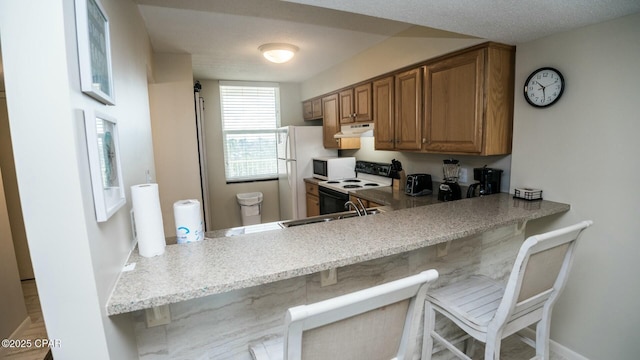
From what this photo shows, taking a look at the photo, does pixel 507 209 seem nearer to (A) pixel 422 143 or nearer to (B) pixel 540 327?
(B) pixel 540 327

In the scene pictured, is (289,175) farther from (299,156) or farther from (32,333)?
(32,333)

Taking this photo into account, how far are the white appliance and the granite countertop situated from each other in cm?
227

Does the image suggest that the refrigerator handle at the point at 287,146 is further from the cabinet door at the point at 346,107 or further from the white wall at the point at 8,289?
the white wall at the point at 8,289

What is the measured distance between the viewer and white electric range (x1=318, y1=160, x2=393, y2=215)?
3.49 metres

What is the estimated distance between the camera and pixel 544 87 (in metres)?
2.03

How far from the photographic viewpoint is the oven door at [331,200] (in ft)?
11.3

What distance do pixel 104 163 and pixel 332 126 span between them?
3.49 meters

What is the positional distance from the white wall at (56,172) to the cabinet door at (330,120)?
341cm

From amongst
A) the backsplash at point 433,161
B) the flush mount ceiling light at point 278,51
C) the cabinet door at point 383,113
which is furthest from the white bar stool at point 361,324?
the flush mount ceiling light at point 278,51

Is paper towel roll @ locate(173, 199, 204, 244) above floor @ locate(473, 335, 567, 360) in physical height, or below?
above

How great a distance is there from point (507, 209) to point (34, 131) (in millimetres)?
2196

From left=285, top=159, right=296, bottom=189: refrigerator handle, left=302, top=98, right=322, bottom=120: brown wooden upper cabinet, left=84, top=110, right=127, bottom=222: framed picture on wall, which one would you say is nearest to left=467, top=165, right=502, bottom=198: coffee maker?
left=84, top=110, right=127, bottom=222: framed picture on wall

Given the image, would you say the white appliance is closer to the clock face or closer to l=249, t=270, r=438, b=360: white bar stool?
the clock face

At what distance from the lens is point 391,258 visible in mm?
1613
